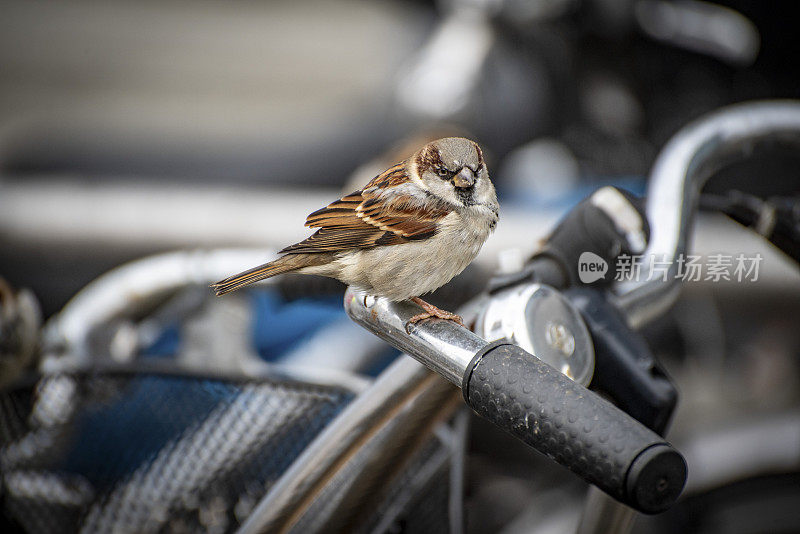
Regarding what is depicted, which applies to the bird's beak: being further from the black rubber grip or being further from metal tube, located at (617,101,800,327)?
metal tube, located at (617,101,800,327)

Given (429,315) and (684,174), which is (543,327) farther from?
(684,174)

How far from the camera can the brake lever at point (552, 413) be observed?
33 centimetres

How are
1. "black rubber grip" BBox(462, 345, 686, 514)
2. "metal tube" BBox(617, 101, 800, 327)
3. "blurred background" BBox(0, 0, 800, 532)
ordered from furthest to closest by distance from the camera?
1. "blurred background" BBox(0, 0, 800, 532)
2. "metal tube" BBox(617, 101, 800, 327)
3. "black rubber grip" BBox(462, 345, 686, 514)

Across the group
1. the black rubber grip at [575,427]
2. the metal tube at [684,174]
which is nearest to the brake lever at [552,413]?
the black rubber grip at [575,427]

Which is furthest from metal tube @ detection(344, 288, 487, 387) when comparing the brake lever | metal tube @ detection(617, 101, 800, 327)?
metal tube @ detection(617, 101, 800, 327)

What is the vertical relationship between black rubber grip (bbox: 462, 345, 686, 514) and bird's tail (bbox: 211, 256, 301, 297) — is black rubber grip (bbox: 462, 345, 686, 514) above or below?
below

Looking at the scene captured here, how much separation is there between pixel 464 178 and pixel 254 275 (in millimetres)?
115

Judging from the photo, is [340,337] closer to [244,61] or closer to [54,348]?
[54,348]

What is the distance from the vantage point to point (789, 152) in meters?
0.70

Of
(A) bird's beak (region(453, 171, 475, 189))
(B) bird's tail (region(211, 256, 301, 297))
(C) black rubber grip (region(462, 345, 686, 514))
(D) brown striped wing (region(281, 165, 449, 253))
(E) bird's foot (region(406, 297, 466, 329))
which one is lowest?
(C) black rubber grip (region(462, 345, 686, 514))

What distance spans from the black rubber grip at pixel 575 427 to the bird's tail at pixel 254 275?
0.11 metres

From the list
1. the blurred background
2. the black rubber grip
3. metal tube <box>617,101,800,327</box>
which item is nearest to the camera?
the black rubber grip

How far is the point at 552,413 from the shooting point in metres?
0.37

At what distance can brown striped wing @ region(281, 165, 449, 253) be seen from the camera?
0.40 metres
